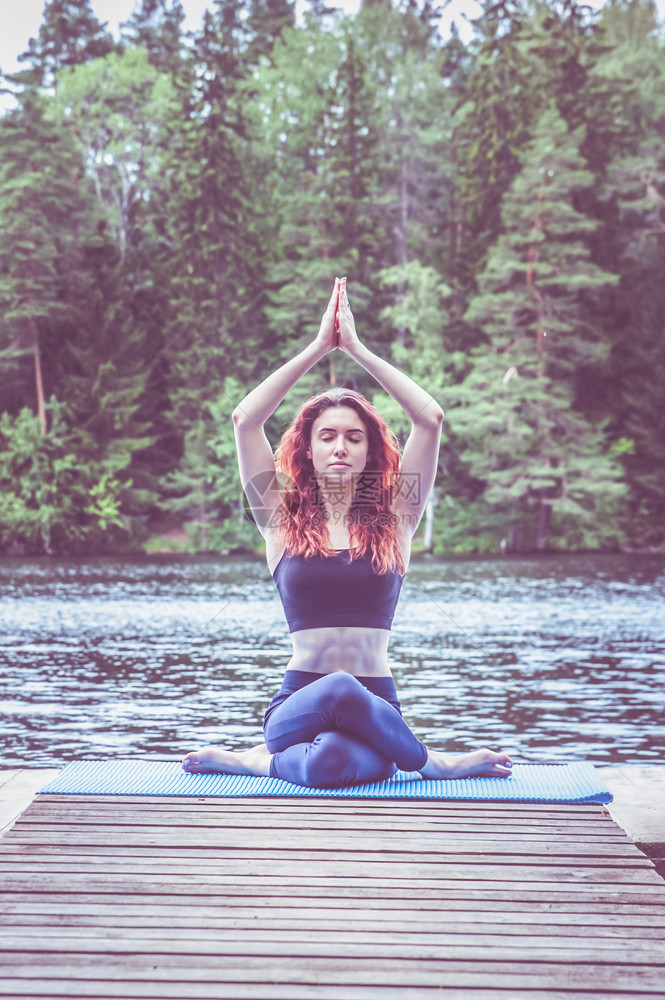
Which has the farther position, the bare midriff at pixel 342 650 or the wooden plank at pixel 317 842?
the bare midriff at pixel 342 650

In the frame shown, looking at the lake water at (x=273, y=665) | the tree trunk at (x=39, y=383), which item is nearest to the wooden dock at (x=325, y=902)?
the lake water at (x=273, y=665)

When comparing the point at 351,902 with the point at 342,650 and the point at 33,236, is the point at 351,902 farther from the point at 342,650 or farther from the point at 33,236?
the point at 33,236

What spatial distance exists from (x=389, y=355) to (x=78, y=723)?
2424 centimetres

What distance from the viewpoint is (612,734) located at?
7.73 metres

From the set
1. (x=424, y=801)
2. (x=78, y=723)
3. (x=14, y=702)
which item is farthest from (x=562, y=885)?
(x=14, y=702)

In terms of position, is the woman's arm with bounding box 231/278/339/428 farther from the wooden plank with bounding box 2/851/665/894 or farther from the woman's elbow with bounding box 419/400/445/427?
the wooden plank with bounding box 2/851/665/894

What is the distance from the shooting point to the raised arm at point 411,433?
357cm

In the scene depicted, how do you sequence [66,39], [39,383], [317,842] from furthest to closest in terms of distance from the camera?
1. [66,39]
2. [39,383]
3. [317,842]

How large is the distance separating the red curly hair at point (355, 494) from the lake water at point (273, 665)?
3712 millimetres

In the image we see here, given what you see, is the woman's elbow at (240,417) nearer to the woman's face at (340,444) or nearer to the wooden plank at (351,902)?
the woman's face at (340,444)

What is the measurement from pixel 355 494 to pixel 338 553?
0.24 meters

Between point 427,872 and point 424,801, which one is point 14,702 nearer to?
point 424,801

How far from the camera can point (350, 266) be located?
3088 centimetres

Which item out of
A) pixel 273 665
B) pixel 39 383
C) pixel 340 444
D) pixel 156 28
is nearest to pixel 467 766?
pixel 340 444
